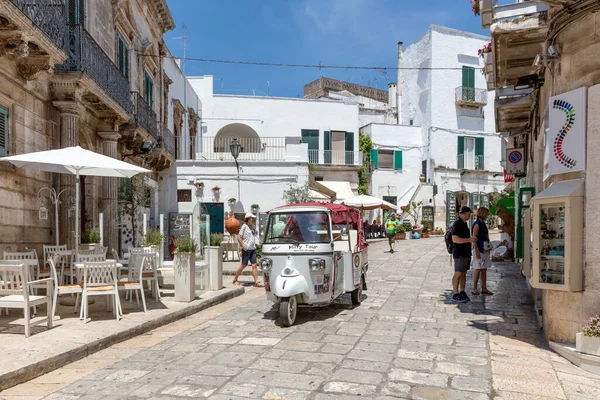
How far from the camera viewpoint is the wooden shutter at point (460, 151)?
112 ft

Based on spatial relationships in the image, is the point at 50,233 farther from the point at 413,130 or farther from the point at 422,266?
the point at 413,130

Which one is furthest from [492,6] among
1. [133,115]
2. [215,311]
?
[133,115]

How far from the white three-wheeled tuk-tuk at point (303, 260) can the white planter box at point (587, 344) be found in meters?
3.50

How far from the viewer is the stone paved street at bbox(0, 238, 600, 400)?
4.74 meters

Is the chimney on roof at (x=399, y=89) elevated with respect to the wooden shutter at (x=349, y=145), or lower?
elevated

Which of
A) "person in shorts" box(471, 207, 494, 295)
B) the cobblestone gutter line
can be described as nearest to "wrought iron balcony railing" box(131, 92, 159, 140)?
the cobblestone gutter line

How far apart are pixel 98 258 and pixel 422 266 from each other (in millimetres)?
10102

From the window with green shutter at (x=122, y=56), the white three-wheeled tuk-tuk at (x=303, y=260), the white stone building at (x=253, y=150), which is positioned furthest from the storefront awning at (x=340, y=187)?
the white three-wheeled tuk-tuk at (x=303, y=260)

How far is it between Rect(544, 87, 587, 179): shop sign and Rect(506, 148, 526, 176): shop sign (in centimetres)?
687

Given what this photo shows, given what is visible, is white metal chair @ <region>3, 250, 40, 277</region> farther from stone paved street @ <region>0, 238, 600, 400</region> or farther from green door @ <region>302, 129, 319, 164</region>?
green door @ <region>302, 129, 319, 164</region>

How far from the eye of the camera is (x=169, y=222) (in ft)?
73.5

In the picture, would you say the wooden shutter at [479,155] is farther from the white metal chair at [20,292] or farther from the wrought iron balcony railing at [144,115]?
the white metal chair at [20,292]

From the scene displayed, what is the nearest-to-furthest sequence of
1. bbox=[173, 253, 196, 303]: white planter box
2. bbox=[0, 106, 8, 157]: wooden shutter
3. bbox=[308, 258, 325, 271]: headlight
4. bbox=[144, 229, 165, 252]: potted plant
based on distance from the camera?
bbox=[308, 258, 325, 271]: headlight
bbox=[0, 106, 8, 157]: wooden shutter
bbox=[173, 253, 196, 303]: white planter box
bbox=[144, 229, 165, 252]: potted plant

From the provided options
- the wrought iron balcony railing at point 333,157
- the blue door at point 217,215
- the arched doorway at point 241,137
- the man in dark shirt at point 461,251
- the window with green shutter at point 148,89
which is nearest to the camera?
the man in dark shirt at point 461,251
